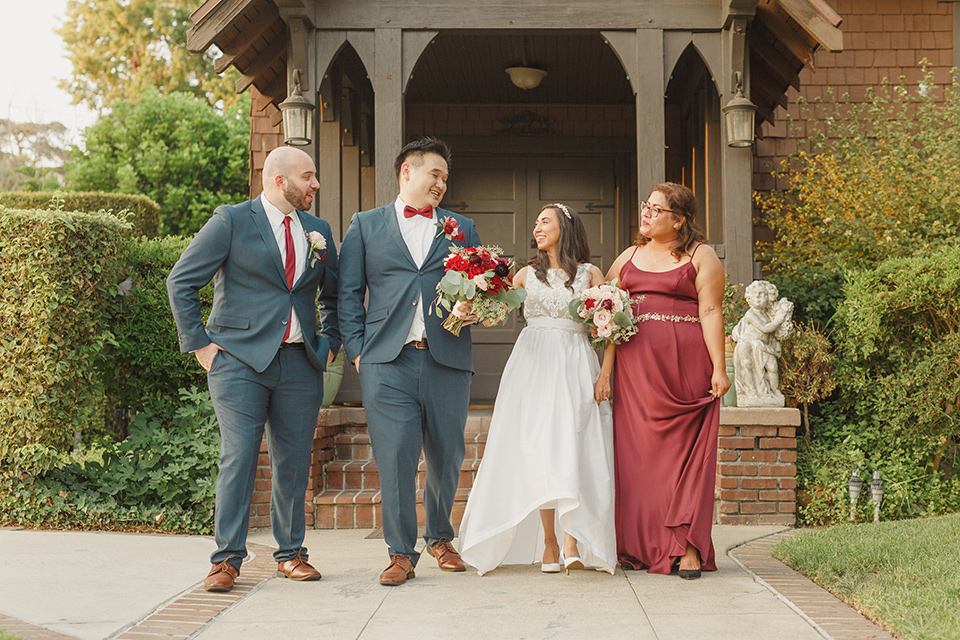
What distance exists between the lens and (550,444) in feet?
14.6

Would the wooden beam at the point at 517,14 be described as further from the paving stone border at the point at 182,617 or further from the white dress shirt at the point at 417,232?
the paving stone border at the point at 182,617

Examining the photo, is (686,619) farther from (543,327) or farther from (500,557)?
(543,327)

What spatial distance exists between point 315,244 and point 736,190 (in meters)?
3.87

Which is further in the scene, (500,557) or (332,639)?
(500,557)

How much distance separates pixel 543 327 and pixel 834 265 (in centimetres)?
413

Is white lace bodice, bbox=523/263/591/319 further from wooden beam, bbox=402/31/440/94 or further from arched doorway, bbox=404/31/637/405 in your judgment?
arched doorway, bbox=404/31/637/405

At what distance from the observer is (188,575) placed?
14.6 ft

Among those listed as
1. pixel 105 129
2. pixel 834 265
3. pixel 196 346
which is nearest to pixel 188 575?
pixel 196 346

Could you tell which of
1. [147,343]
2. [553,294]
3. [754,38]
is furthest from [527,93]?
[553,294]

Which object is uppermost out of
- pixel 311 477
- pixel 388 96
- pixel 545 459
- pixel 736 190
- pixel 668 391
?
pixel 388 96

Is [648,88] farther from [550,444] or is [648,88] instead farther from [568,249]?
[550,444]

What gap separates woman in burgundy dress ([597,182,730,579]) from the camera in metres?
4.53

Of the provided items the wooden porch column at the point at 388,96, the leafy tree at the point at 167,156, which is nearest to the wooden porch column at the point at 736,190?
the wooden porch column at the point at 388,96

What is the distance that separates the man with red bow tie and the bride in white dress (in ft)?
0.70
